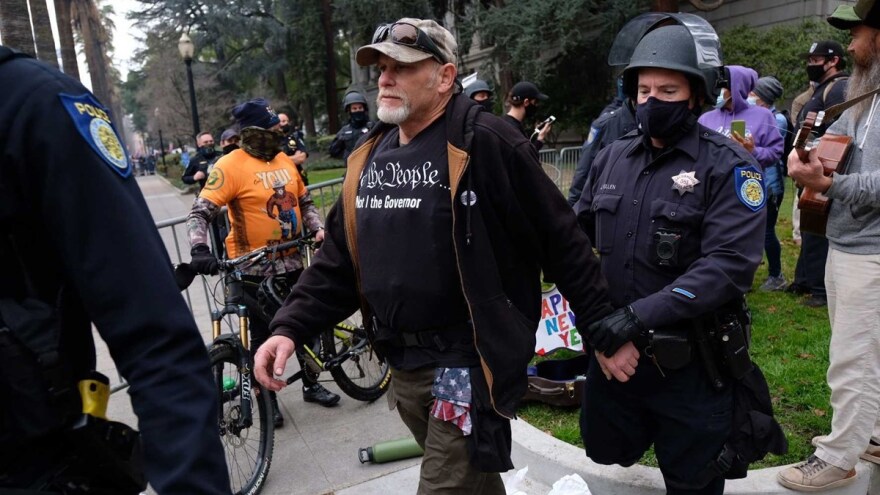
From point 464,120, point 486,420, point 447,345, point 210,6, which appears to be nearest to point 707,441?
point 486,420

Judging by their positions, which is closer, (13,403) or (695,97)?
(13,403)

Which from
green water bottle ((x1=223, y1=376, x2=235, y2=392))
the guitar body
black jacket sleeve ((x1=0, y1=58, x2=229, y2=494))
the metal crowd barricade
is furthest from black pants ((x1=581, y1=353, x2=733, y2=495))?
the metal crowd barricade

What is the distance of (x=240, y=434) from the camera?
3.58 meters

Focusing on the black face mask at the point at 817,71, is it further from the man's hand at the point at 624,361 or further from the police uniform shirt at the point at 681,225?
the man's hand at the point at 624,361

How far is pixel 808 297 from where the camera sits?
19.1 ft

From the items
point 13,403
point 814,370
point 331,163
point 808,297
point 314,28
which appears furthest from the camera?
point 314,28

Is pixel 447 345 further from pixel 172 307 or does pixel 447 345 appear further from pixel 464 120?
pixel 172 307

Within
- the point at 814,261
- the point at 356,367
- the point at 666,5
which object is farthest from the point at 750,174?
the point at 666,5

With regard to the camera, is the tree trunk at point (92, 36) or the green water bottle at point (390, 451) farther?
the tree trunk at point (92, 36)

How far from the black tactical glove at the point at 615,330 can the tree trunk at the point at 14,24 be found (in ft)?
21.9

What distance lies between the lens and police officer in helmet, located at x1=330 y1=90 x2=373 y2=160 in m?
7.72

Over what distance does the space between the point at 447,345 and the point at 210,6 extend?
3261cm

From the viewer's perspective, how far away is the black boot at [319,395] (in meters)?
4.58

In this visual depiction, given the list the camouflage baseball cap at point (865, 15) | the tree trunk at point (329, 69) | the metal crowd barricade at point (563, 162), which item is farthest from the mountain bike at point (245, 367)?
the tree trunk at point (329, 69)
